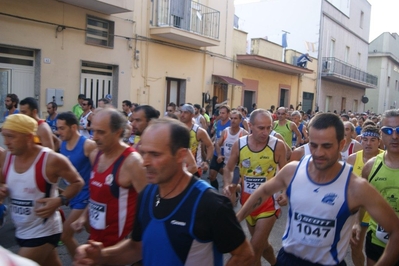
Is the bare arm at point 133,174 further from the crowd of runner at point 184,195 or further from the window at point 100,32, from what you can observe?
the window at point 100,32

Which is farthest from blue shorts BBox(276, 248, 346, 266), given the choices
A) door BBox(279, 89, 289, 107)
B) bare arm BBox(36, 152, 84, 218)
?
door BBox(279, 89, 289, 107)

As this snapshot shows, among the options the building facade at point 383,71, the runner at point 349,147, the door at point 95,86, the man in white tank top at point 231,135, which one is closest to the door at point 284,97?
the door at point 95,86

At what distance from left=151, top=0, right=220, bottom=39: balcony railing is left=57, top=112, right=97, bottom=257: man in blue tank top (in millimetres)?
10451

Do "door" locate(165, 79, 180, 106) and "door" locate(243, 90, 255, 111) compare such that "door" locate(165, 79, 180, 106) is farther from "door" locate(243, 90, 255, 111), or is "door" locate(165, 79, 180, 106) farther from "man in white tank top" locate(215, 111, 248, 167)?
"man in white tank top" locate(215, 111, 248, 167)

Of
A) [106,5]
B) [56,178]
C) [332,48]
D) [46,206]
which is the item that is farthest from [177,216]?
[332,48]

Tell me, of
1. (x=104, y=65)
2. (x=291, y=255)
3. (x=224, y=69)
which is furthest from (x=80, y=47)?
(x=291, y=255)

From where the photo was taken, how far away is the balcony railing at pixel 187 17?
1514 cm

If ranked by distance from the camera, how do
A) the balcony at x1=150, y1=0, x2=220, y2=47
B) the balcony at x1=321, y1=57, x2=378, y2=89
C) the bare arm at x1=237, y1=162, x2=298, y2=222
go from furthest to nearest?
the balcony at x1=321, y1=57, x2=378, y2=89 < the balcony at x1=150, y1=0, x2=220, y2=47 < the bare arm at x1=237, y1=162, x2=298, y2=222

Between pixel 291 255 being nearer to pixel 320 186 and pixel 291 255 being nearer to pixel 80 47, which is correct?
A: pixel 320 186

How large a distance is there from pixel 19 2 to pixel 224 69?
1055 centimetres

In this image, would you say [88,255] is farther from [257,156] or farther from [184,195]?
[257,156]

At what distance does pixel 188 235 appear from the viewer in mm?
2143

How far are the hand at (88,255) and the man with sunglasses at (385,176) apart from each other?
7.77ft

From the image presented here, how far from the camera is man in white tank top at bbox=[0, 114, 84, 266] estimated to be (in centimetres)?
354
